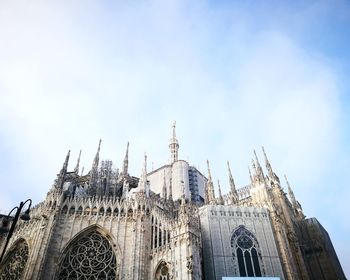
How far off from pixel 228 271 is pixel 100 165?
24466 mm

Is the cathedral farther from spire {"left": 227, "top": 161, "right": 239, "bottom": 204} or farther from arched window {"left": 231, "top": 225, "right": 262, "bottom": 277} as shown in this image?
spire {"left": 227, "top": 161, "right": 239, "bottom": 204}

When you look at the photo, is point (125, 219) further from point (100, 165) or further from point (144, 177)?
point (100, 165)

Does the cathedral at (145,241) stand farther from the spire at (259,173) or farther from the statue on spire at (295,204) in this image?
the statue on spire at (295,204)

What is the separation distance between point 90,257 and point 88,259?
24 centimetres

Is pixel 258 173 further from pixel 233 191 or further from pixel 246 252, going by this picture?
pixel 246 252

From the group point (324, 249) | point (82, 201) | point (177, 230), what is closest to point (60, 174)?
point (82, 201)

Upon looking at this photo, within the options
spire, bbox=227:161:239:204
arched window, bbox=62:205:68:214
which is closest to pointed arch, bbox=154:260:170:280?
arched window, bbox=62:205:68:214

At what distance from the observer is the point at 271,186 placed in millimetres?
37938

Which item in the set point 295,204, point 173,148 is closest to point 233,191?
point 295,204

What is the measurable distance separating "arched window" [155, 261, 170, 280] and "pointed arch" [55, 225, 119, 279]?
3901 mm

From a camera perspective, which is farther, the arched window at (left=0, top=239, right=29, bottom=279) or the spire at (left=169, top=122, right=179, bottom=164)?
the spire at (left=169, top=122, right=179, bottom=164)

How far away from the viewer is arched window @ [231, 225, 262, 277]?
2691 centimetres

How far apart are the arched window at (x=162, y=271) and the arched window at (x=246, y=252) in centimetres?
665

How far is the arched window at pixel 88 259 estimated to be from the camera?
26.5m
